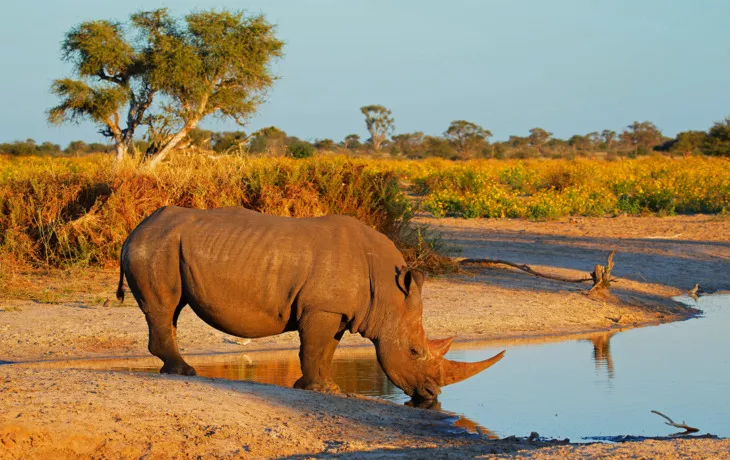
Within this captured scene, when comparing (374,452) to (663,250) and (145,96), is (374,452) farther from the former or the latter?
(145,96)

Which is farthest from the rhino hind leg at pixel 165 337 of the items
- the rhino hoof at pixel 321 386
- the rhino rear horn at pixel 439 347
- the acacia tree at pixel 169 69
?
the acacia tree at pixel 169 69

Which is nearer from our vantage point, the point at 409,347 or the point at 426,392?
the point at 409,347

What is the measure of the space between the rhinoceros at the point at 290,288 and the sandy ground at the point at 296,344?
1.33ft

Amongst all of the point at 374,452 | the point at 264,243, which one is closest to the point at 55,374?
the point at 264,243

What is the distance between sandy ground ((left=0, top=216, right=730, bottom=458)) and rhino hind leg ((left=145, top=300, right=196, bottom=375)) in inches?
16.1

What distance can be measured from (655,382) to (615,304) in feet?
15.2

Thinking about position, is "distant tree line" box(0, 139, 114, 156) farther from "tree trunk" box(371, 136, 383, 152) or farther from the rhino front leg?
the rhino front leg

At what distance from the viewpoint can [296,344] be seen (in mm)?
11031

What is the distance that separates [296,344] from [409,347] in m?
3.76

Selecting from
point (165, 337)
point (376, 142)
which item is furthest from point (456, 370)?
point (376, 142)

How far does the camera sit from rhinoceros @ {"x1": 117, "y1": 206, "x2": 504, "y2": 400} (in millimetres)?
7312

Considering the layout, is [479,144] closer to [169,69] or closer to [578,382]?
[169,69]

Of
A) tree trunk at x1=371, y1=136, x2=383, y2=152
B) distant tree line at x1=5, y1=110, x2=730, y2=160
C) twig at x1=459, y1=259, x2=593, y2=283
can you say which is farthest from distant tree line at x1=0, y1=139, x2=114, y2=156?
twig at x1=459, y1=259, x2=593, y2=283

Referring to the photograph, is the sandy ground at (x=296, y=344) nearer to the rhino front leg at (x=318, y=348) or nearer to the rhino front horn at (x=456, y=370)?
the rhino front leg at (x=318, y=348)
